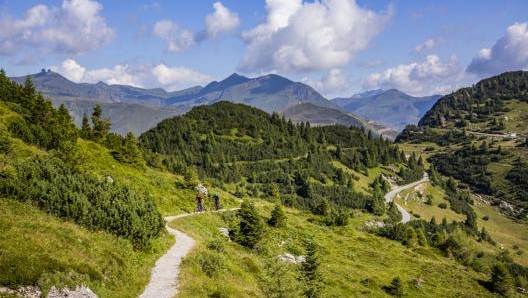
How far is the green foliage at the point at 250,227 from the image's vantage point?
161ft

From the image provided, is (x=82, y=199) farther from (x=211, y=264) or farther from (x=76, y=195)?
(x=211, y=264)

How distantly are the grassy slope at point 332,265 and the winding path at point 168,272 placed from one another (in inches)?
26.9

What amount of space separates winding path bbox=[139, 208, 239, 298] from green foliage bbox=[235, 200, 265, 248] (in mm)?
9837

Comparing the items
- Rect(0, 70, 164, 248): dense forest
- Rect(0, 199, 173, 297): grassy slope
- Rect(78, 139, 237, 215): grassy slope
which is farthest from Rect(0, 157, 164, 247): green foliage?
Rect(78, 139, 237, 215): grassy slope

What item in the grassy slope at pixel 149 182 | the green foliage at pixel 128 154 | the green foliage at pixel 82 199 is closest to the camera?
the green foliage at pixel 82 199

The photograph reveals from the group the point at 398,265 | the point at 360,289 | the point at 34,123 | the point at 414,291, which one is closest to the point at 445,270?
the point at 398,265

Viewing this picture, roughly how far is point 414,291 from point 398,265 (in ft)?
40.9

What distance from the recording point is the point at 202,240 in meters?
42.0

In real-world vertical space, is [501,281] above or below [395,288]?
below

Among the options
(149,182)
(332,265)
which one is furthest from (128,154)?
(332,265)

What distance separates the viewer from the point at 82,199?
2875 centimetres

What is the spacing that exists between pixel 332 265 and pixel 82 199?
38.8 metres

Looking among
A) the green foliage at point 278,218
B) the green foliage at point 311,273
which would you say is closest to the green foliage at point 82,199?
the green foliage at point 311,273

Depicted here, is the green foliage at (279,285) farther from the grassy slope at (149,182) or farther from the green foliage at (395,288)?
the grassy slope at (149,182)
